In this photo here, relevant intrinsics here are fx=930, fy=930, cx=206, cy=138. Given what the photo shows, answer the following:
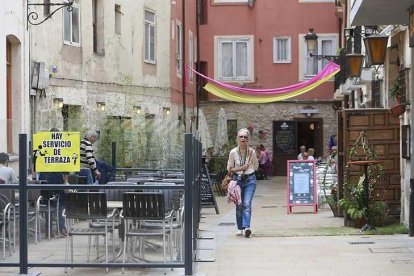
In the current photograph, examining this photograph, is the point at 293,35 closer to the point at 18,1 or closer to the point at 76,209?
the point at 18,1

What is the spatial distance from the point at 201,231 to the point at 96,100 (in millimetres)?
8897

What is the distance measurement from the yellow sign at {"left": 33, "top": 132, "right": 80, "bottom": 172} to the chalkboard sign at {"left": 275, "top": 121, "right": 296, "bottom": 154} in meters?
30.9

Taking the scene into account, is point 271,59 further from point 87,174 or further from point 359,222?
point 87,174

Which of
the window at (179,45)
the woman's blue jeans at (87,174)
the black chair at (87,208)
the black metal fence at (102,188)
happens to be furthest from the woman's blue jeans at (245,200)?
the window at (179,45)

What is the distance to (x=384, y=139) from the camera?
56.1 ft

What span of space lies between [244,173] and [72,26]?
9.51 meters

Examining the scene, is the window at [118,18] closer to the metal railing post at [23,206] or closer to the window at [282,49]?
the window at [282,49]

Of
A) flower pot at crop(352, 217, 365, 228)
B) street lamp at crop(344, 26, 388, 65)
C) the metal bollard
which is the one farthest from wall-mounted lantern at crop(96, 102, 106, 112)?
the metal bollard

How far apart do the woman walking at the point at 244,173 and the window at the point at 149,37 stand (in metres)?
14.5

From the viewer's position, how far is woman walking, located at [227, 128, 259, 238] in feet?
50.8

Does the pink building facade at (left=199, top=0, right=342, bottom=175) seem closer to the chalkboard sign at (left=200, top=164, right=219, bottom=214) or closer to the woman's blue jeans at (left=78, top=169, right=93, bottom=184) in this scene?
the chalkboard sign at (left=200, top=164, right=219, bottom=214)

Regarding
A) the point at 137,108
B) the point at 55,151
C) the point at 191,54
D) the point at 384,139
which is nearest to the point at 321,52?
the point at 191,54

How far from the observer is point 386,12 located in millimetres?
14297

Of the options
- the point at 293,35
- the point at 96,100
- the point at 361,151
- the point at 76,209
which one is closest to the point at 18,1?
the point at 96,100
